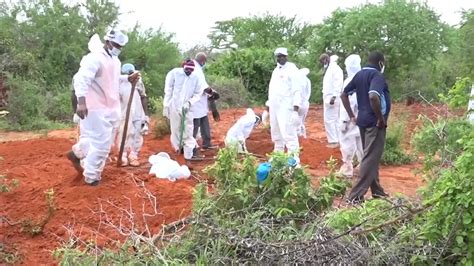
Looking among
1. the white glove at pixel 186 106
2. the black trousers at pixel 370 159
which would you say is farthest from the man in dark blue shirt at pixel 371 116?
the white glove at pixel 186 106

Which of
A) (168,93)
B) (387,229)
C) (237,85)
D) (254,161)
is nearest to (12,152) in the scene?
(168,93)

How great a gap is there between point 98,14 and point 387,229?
19775 mm

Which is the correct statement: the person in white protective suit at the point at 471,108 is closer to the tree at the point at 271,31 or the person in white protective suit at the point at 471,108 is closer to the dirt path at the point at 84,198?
the dirt path at the point at 84,198

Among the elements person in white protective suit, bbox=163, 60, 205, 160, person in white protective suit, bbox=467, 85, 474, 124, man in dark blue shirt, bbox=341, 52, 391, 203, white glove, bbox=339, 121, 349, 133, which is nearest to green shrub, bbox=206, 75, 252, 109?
person in white protective suit, bbox=163, 60, 205, 160

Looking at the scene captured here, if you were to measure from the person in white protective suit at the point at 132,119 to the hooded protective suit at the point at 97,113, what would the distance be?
69.5 inches

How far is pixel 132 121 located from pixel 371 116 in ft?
12.1

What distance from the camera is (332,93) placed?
452 inches

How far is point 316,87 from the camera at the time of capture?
21312 mm

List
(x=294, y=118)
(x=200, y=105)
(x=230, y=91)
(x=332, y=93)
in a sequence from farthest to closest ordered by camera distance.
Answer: (x=230, y=91), (x=332, y=93), (x=200, y=105), (x=294, y=118)

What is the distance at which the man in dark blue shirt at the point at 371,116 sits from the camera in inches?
268

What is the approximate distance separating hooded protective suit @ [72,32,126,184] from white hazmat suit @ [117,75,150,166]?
1.77 metres

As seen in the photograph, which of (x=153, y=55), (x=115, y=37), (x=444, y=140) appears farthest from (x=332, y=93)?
(x=153, y=55)

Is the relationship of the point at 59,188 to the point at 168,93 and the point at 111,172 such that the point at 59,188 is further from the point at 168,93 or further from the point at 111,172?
the point at 168,93

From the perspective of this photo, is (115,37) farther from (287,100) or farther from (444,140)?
(444,140)
